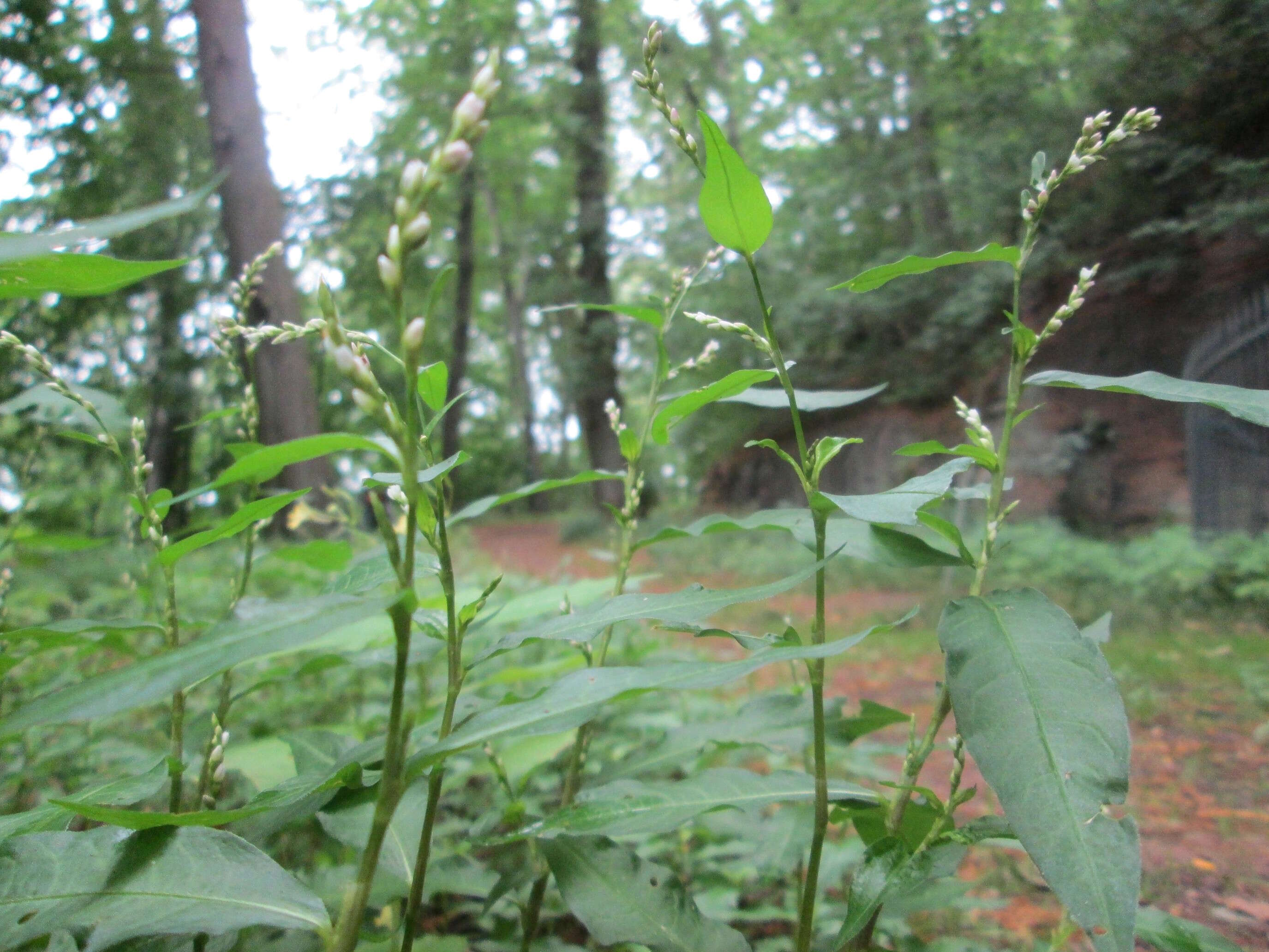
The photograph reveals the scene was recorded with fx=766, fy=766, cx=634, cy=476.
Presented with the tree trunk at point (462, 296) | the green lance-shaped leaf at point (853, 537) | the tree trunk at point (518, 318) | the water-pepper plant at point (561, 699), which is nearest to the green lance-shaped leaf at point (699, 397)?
the water-pepper plant at point (561, 699)

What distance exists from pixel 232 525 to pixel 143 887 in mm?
349

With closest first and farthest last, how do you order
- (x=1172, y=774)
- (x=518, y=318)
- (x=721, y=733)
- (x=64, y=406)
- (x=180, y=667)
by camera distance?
(x=180, y=667) → (x=721, y=733) → (x=64, y=406) → (x=1172, y=774) → (x=518, y=318)

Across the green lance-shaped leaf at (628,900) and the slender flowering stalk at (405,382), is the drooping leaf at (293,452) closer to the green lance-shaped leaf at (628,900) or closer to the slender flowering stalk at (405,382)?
the slender flowering stalk at (405,382)

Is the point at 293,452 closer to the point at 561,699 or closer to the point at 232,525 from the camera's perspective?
the point at 232,525

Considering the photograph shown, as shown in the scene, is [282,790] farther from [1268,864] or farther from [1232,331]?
[1232,331]

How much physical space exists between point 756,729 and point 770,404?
51 centimetres

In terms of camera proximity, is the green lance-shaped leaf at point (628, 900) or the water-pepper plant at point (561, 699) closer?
the water-pepper plant at point (561, 699)

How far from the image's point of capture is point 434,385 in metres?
0.95

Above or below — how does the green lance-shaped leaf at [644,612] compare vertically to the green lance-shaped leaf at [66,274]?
below

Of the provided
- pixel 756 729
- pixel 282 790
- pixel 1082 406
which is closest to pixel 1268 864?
pixel 756 729

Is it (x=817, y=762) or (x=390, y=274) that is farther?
(x=817, y=762)

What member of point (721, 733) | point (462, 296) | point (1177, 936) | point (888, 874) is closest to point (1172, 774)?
point (1177, 936)

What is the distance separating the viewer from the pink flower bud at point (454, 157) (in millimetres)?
571

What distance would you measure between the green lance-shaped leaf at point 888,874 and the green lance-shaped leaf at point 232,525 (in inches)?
28.3
